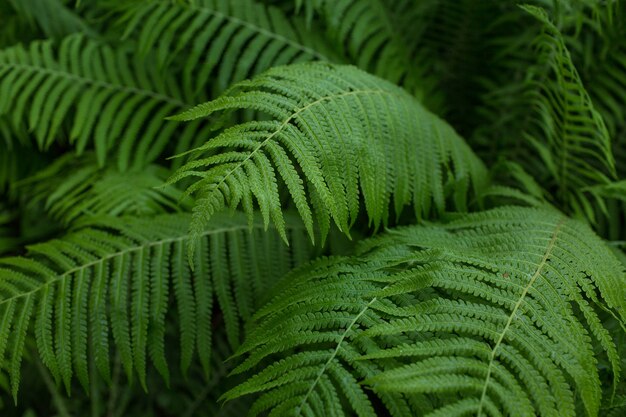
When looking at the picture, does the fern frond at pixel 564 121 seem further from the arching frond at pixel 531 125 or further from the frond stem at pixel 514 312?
the frond stem at pixel 514 312

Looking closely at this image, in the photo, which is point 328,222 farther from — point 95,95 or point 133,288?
point 95,95

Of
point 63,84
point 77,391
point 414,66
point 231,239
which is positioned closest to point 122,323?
point 231,239

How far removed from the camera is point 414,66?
5.31ft

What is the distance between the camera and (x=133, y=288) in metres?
1.15

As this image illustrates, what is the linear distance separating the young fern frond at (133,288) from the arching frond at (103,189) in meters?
0.10

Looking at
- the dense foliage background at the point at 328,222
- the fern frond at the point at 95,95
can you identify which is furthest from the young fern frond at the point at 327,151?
the fern frond at the point at 95,95

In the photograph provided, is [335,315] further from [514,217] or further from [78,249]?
[78,249]

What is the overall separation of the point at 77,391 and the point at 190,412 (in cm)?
34

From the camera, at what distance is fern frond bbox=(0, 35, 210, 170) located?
1.48m

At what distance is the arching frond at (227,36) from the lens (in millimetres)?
1461

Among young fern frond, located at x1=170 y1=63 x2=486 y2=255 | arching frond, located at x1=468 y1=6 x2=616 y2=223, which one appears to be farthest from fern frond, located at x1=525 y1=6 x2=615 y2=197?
young fern frond, located at x1=170 y1=63 x2=486 y2=255

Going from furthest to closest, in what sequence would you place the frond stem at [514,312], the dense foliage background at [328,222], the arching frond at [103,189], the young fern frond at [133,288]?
the arching frond at [103,189]
the young fern frond at [133,288]
the dense foliage background at [328,222]
the frond stem at [514,312]

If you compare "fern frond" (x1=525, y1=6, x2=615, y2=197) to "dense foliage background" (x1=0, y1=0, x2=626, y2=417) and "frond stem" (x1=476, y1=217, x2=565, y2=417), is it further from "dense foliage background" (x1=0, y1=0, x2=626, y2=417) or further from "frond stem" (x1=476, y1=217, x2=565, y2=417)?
"frond stem" (x1=476, y1=217, x2=565, y2=417)

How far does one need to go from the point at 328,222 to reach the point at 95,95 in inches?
37.3
